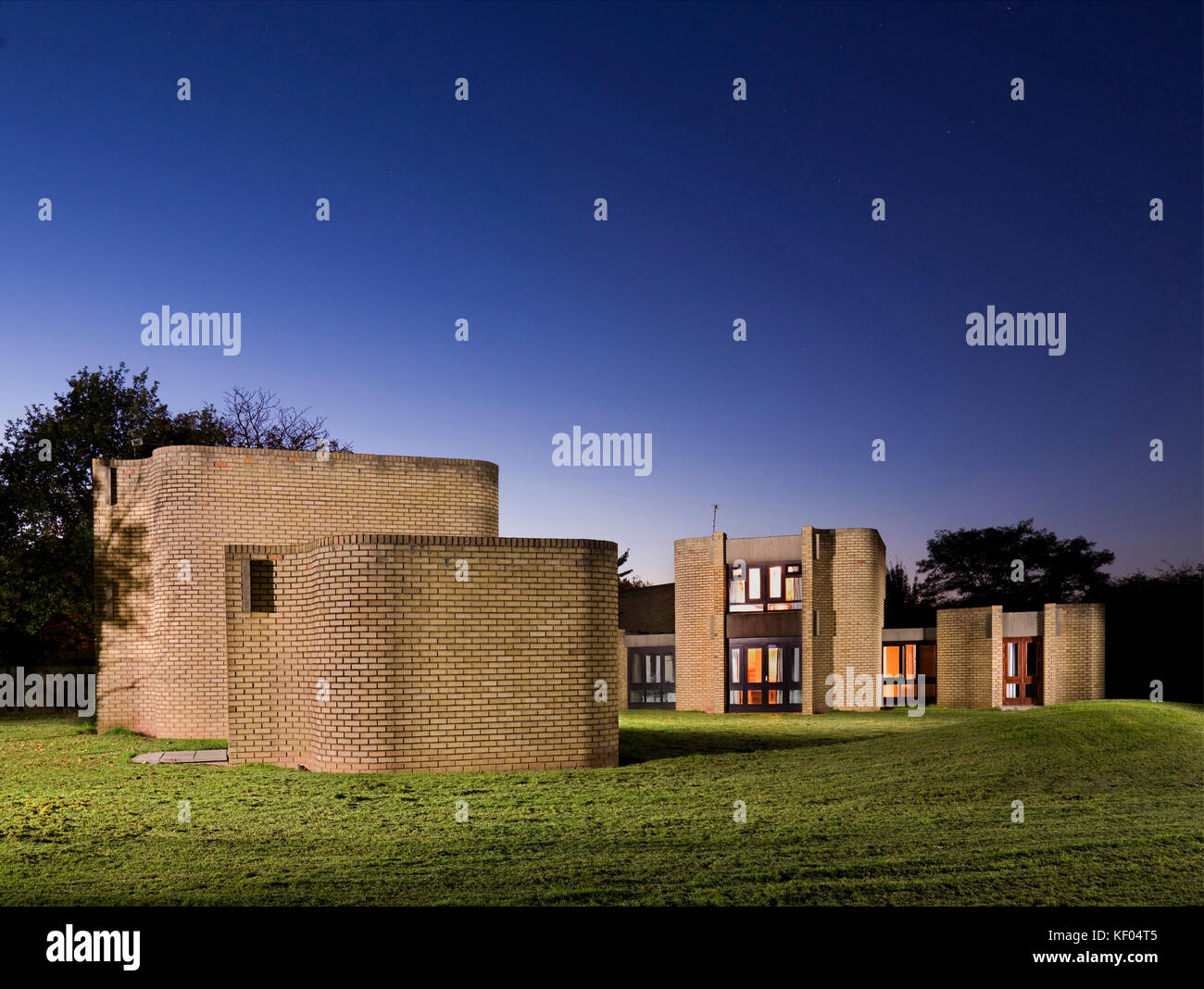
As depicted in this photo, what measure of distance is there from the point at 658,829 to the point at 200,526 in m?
11.2

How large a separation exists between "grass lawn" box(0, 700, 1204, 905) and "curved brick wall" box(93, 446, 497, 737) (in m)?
2.37

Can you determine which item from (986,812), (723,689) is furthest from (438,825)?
(723,689)

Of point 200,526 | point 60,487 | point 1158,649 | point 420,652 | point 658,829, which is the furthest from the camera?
point 1158,649

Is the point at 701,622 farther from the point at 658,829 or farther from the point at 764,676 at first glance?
the point at 658,829

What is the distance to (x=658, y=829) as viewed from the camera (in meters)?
8.18

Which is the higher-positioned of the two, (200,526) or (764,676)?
(200,526)

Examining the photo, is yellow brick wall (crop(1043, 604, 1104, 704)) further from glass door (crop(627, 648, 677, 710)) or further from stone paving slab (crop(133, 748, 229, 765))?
stone paving slab (crop(133, 748, 229, 765))

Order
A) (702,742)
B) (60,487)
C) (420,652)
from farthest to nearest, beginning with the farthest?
(60,487) → (702,742) → (420,652)

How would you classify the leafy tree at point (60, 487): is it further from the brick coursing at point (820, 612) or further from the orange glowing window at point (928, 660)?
the orange glowing window at point (928, 660)

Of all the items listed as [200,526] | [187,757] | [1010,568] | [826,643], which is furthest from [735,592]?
[1010,568]

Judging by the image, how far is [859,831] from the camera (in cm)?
796

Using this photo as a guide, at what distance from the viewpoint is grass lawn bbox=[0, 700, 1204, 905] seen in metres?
6.24

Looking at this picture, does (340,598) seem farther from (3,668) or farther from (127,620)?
(3,668)

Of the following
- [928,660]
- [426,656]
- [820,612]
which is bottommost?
[928,660]
